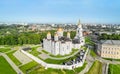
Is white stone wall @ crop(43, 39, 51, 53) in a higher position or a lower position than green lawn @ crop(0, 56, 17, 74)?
higher

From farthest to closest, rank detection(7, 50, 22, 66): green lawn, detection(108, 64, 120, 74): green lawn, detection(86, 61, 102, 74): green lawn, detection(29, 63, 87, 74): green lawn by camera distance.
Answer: detection(7, 50, 22, 66): green lawn → detection(86, 61, 102, 74): green lawn → detection(108, 64, 120, 74): green lawn → detection(29, 63, 87, 74): green lawn

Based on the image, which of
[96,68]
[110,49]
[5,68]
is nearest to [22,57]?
[5,68]

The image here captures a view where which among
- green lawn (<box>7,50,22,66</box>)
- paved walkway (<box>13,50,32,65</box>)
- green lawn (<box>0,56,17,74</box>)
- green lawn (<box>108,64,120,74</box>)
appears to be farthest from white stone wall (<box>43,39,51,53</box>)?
green lawn (<box>108,64,120,74</box>)

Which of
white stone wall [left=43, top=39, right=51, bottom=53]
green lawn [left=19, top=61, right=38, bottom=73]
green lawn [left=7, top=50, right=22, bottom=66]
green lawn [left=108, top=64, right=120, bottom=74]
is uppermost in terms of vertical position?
white stone wall [left=43, top=39, right=51, bottom=53]

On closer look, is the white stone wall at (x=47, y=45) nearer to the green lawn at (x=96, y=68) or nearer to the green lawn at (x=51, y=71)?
→ the green lawn at (x=51, y=71)

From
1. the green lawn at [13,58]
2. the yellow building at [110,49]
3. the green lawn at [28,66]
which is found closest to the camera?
the green lawn at [28,66]

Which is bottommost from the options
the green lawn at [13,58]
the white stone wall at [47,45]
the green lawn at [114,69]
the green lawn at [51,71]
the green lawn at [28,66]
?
the green lawn at [114,69]

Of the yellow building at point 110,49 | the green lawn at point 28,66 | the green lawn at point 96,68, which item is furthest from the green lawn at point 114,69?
the green lawn at point 28,66

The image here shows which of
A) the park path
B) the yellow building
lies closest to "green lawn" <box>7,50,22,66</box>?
the park path

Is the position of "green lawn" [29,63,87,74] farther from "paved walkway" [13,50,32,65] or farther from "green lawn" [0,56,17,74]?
"paved walkway" [13,50,32,65]

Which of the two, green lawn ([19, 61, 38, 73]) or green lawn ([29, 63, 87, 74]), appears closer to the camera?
green lawn ([29, 63, 87, 74])

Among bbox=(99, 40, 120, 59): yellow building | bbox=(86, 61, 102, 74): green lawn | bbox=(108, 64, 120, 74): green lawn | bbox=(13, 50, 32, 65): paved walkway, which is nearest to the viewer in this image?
bbox=(108, 64, 120, 74): green lawn
